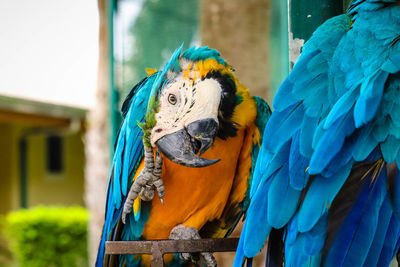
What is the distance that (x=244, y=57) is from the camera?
2.57 meters

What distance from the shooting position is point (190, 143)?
100 cm

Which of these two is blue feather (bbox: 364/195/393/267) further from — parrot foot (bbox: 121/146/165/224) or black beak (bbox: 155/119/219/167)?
parrot foot (bbox: 121/146/165/224)

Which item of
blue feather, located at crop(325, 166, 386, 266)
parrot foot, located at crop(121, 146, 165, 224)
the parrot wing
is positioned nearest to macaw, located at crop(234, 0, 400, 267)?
blue feather, located at crop(325, 166, 386, 266)

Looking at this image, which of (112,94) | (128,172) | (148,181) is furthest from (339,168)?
(112,94)

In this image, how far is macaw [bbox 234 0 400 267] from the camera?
0.77 m

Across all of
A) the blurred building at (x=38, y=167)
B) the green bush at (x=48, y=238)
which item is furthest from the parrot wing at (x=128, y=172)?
the blurred building at (x=38, y=167)

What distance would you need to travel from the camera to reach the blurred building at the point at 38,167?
25.7 feet

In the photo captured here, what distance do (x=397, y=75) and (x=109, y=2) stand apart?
51.8 inches

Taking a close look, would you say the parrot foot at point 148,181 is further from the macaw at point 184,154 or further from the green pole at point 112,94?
the green pole at point 112,94

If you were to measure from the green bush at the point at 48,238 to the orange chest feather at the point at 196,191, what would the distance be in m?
4.18

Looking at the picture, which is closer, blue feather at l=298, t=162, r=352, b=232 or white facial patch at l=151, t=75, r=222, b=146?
blue feather at l=298, t=162, r=352, b=232

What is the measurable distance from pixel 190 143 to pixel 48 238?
15.0 ft

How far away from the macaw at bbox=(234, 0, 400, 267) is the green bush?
4.66 metres

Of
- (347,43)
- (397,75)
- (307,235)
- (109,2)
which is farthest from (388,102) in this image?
(109,2)
